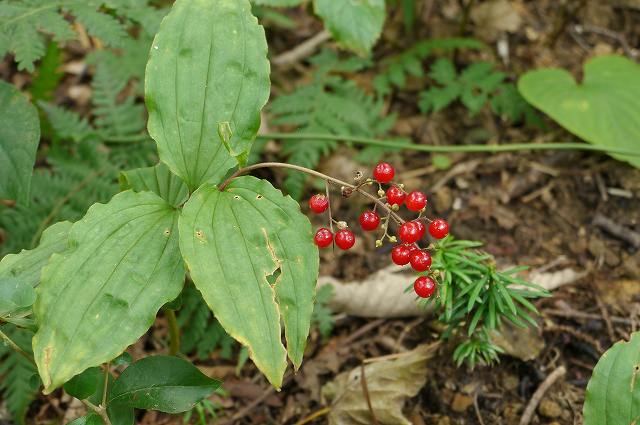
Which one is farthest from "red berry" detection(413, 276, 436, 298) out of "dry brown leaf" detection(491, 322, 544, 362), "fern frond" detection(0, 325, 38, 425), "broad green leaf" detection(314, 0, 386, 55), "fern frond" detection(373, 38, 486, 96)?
"fern frond" detection(373, 38, 486, 96)

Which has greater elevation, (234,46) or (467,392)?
(234,46)

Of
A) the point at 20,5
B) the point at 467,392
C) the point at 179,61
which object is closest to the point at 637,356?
the point at 467,392

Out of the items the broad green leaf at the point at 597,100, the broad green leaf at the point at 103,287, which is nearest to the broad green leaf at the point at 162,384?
the broad green leaf at the point at 103,287

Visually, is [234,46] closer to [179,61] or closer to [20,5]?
[179,61]

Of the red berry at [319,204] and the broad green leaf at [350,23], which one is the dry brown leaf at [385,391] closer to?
the red berry at [319,204]

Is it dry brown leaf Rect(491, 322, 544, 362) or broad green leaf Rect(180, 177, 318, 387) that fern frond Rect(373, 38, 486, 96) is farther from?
broad green leaf Rect(180, 177, 318, 387)

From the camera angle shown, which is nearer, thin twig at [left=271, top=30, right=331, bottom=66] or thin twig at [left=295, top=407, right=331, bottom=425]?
thin twig at [left=295, top=407, right=331, bottom=425]
